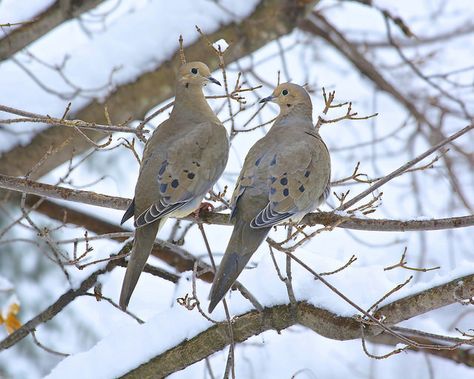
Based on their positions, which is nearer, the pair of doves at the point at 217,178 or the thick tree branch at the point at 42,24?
the pair of doves at the point at 217,178

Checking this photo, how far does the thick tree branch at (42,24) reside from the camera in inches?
178

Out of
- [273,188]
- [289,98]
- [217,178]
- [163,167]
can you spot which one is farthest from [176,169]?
[289,98]

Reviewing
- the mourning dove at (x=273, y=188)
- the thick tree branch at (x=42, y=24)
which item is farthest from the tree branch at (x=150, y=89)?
the mourning dove at (x=273, y=188)

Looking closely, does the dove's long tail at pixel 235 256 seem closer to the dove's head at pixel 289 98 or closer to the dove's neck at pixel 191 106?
the dove's neck at pixel 191 106

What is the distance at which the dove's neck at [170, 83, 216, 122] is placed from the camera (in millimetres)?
3412

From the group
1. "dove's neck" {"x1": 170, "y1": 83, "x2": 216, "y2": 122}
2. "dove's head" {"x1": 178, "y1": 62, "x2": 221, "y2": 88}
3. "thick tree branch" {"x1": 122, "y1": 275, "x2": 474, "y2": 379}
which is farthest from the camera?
"dove's head" {"x1": 178, "y1": 62, "x2": 221, "y2": 88}

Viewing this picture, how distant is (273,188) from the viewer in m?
3.07

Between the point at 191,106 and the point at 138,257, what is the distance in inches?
35.8

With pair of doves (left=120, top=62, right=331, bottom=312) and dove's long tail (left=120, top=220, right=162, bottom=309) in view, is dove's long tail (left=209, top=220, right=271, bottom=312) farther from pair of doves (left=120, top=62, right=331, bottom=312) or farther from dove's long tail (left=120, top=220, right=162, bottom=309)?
dove's long tail (left=120, top=220, right=162, bottom=309)

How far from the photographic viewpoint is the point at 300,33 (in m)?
6.14

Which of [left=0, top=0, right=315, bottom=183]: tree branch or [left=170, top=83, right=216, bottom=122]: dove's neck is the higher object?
[left=0, top=0, right=315, bottom=183]: tree branch

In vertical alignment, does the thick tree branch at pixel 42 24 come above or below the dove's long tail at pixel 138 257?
above

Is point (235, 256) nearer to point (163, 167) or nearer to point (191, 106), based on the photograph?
point (163, 167)

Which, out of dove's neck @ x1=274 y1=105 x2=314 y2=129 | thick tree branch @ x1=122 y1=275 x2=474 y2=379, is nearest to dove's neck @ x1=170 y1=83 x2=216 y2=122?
dove's neck @ x1=274 y1=105 x2=314 y2=129
